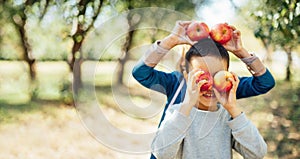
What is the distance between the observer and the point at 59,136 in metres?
4.84

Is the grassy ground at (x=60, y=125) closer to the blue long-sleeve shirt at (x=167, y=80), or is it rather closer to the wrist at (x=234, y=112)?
the blue long-sleeve shirt at (x=167, y=80)

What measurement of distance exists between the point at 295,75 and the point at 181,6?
15.6 feet

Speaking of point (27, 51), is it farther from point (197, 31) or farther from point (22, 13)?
point (197, 31)

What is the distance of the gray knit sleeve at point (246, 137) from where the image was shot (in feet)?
4.33

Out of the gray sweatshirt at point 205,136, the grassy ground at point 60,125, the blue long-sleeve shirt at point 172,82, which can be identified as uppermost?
the blue long-sleeve shirt at point 172,82

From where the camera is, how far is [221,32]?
1.34 m

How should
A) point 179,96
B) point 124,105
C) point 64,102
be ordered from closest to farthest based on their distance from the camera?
point 179,96 → point 124,105 → point 64,102

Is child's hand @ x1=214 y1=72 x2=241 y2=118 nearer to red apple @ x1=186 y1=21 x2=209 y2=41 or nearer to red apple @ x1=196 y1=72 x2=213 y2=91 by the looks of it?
red apple @ x1=196 y1=72 x2=213 y2=91

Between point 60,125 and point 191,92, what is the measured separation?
407 centimetres

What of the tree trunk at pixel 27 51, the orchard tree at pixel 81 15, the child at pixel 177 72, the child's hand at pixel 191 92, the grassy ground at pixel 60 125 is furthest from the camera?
the tree trunk at pixel 27 51

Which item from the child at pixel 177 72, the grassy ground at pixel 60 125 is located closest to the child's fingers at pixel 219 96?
the child at pixel 177 72

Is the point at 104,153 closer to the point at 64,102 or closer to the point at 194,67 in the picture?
the point at 64,102

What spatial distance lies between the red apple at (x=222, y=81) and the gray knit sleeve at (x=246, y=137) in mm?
98

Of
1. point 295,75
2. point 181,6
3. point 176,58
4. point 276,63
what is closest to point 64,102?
point 181,6
